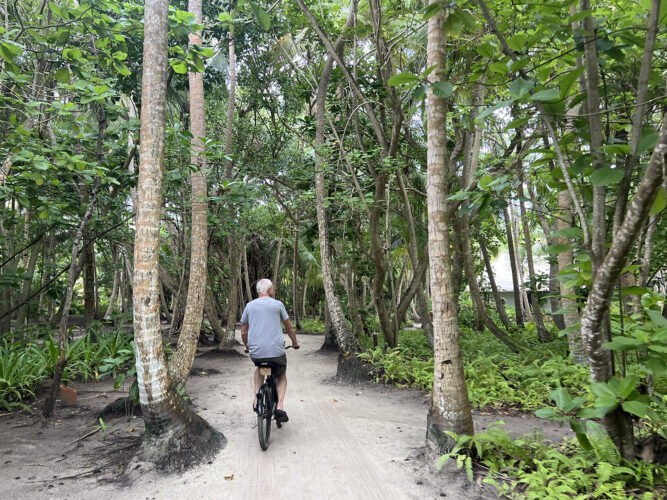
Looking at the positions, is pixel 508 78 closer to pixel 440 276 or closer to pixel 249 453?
pixel 440 276

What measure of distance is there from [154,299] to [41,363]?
4401 mm

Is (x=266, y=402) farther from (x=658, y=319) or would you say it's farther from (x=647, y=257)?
(x=647, y=257)

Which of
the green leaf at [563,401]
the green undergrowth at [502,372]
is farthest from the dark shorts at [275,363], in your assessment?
the green undergrowth at [502,372]

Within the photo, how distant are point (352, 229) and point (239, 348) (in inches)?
209

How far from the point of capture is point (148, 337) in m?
3.69

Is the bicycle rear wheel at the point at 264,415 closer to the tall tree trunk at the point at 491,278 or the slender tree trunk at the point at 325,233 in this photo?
the slender tree trunk at the point at 325,233

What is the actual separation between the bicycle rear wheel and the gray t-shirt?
39 centimetres

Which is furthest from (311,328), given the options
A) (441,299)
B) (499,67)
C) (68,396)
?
(499,67)

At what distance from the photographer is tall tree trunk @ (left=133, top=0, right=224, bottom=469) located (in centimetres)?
366

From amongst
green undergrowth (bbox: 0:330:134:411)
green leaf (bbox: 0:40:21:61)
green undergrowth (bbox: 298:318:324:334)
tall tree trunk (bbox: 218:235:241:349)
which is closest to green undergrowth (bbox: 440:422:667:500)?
green undergrowth (bbox: 0:330:134:411)

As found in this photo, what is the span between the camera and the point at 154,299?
12.2 ft

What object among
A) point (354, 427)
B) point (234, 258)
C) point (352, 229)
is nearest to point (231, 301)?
point (234, 258)

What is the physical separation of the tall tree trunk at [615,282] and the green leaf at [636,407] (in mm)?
390

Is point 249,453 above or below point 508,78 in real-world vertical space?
below
